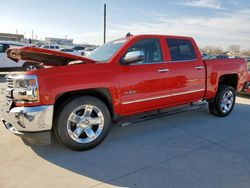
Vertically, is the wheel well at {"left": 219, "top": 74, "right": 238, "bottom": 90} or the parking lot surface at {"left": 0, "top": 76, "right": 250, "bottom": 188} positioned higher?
the wheel well at {"left": 219, "top": 74, "right": 238, "bottom": 90}

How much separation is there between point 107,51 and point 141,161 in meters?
2.10

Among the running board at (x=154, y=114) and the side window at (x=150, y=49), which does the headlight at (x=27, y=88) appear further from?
the side window at (x=150, y=49)

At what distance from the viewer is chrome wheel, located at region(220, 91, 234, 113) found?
5305 millimetres

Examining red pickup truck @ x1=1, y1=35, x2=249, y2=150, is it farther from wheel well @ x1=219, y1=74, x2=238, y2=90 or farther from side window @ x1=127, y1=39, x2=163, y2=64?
wheel well @ x1=219, y1=74, x2=238, y2=90

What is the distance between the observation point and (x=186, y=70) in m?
4.41

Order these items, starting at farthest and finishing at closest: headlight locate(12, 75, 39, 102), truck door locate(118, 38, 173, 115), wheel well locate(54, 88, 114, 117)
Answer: truck door locate(118, 38, 173, 115)
wheel well locate(54, 88, 114, 117)
headlight locate(12, 75, 39, 102)

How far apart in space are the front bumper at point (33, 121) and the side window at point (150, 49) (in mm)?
1938

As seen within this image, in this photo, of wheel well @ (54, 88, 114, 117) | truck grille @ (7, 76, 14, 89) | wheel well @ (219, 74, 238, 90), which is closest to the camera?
truck grille @ (7, 76, 14, 89)

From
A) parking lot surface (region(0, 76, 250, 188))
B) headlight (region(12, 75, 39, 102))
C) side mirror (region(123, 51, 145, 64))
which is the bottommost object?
parking lot surface (region(0, 76, 250, 188))

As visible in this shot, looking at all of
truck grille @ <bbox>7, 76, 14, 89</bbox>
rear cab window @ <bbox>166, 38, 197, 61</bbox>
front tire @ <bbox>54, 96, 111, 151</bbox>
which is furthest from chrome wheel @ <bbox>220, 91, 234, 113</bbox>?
truck grille @ <bbox>7, 76, 14, 89</bbox>

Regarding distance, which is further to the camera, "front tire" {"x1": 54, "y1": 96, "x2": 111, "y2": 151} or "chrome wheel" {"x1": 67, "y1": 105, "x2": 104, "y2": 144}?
"chrome wheel" {"x1": 67, "y1": 105, "x2": 104, "y2": 144}

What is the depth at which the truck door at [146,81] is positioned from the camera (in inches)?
144

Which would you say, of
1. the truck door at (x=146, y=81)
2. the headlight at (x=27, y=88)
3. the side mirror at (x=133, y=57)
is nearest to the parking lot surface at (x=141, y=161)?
the truck door at (x=146, y=81)

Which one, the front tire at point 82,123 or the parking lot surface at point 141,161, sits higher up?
the front tire at point 82,123
